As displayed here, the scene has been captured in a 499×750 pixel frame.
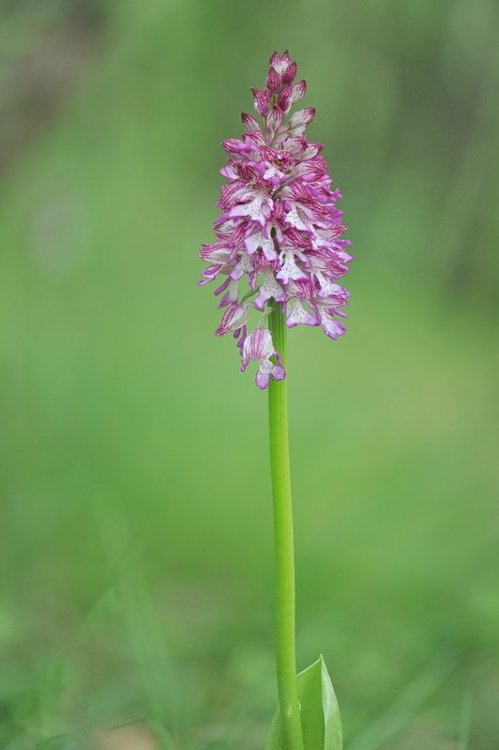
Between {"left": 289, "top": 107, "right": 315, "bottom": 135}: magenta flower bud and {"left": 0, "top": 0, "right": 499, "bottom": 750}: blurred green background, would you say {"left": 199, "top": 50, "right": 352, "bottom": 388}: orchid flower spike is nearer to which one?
{"left": 289, "top": 107, "right": 315, "bottom": 135}: magenta flower bud

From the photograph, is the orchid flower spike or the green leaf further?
the green leaf

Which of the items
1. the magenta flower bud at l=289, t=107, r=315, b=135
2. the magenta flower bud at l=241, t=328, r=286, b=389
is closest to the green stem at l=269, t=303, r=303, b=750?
the magenta flower bud at l=241, t=328, r=286, b=389

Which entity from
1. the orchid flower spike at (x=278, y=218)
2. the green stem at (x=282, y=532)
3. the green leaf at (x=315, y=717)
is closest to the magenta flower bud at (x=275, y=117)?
the orchid flower spike at (x=278, y=218)

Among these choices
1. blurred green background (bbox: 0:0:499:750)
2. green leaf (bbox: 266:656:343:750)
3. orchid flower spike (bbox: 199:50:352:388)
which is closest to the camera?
orchid flower spike (bbox: 199:50:352:388)

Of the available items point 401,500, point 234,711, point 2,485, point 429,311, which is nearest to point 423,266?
point 429,311

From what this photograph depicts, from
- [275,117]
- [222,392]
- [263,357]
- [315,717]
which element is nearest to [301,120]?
[275,117]

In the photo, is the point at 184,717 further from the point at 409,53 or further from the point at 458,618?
the point at 409,53

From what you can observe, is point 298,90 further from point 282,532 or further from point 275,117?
point 282,532

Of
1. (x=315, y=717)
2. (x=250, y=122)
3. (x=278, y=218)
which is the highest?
(x=250, y=122)
